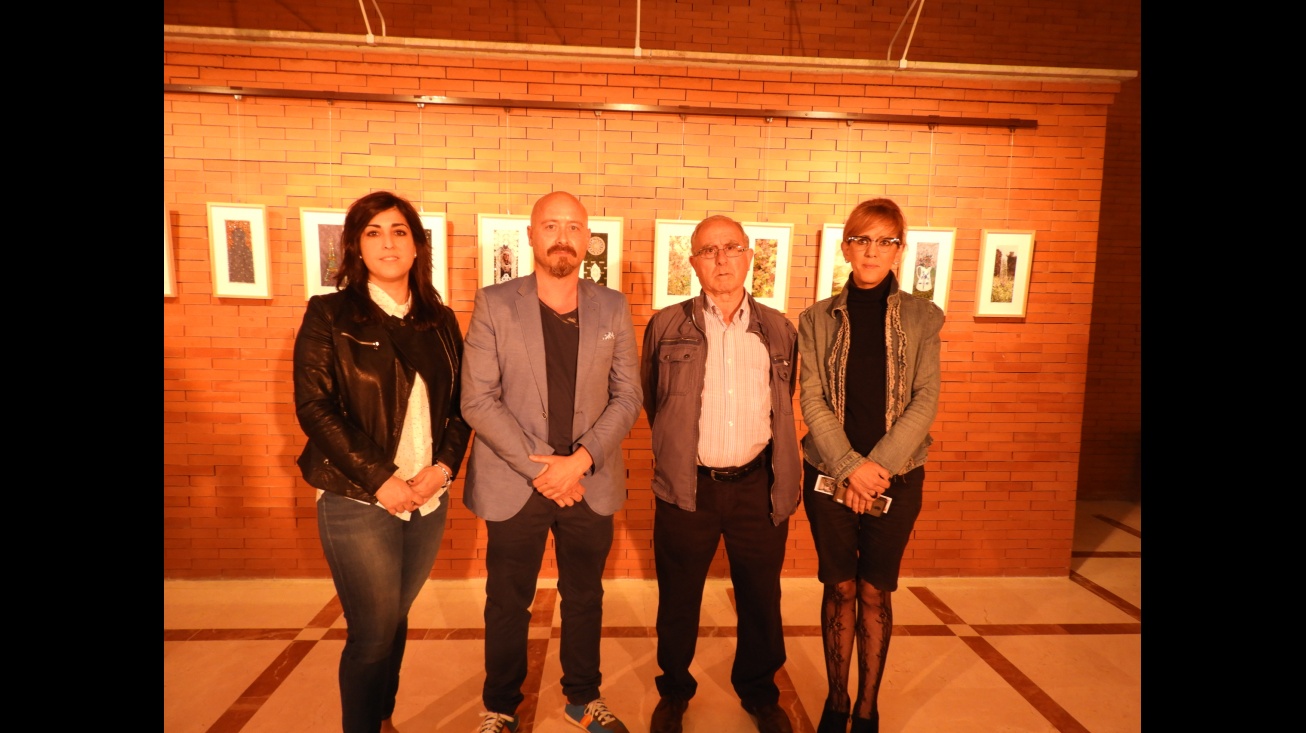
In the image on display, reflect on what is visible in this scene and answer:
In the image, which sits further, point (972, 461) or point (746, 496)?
point (972, 461)

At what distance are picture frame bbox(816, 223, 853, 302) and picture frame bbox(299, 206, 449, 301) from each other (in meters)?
2.53

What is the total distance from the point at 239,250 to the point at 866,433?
3967 millimetres

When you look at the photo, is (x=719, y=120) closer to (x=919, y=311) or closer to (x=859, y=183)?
(x=859, y=183)

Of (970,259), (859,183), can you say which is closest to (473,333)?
(859,183)

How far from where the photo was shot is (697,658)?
3221 millimetres

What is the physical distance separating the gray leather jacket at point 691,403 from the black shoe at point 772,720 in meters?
0.86

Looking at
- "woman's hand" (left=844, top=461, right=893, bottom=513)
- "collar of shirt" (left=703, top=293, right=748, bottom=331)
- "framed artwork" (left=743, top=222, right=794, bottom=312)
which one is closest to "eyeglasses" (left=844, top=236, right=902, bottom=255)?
"collar of shirt" (left=703, top=293, right=748, bottom=331)

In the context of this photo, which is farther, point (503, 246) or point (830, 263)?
point (830, 263)

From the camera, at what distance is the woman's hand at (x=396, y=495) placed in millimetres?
2119

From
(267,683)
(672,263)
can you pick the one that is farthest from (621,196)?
(267,683)

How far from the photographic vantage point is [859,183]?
4.06 meters

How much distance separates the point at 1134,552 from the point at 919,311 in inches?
158

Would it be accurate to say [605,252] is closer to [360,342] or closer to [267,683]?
[360,342]

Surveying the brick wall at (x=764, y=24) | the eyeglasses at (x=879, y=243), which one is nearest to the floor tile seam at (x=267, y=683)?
the eyeglasses at (x=879, y=243)
